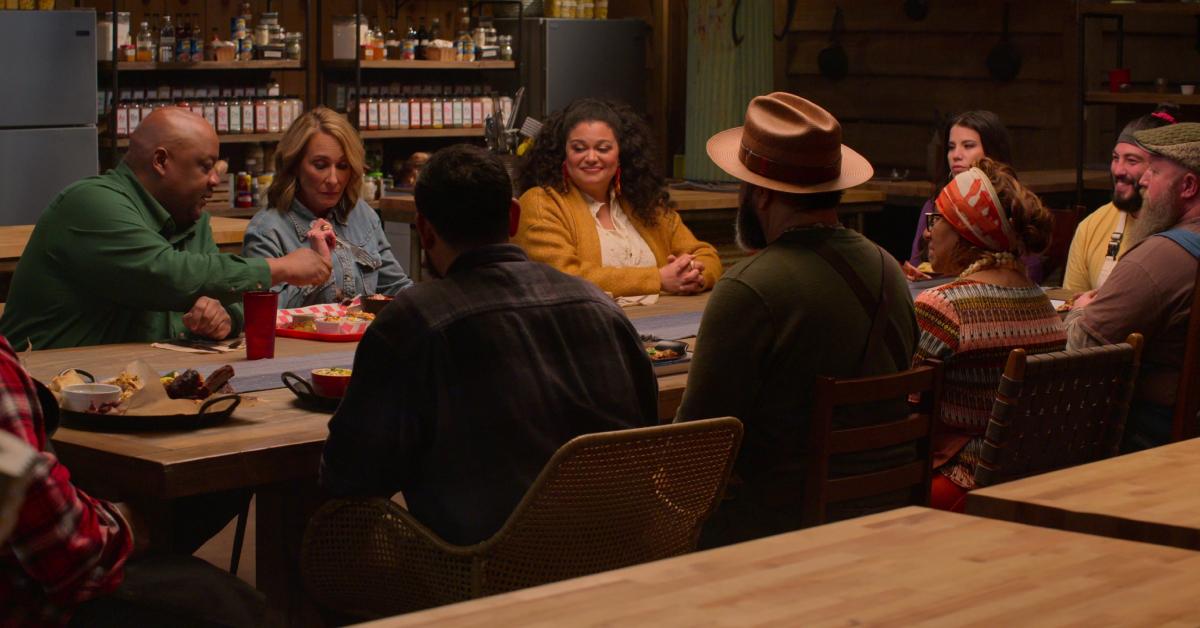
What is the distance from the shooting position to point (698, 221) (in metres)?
6.66

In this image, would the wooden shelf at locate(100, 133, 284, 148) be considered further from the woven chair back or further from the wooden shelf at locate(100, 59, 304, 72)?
the woven chair back

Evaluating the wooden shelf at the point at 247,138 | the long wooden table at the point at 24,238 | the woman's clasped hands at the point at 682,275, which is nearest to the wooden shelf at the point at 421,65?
the wooden shelf at the point at 247,138

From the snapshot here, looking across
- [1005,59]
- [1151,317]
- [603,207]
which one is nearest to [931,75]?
[1005,59]

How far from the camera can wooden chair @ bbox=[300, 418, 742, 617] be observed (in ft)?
7.73

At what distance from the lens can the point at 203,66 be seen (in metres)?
7.55

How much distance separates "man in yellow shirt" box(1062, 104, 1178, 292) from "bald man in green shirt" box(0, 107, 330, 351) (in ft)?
7.75

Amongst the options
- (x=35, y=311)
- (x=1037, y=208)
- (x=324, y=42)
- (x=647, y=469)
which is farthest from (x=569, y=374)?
(x=324, y=42)

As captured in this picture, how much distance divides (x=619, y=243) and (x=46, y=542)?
3032mm

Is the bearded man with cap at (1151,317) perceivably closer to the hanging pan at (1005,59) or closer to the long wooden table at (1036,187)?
the long wooden table at (1036,187)

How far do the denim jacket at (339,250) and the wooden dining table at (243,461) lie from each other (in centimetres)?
89

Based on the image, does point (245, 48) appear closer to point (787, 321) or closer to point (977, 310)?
point (977, 310)

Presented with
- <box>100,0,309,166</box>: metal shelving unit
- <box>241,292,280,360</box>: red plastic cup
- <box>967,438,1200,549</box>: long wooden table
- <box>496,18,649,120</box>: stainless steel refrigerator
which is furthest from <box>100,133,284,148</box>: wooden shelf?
<box>967,438,1200,549</box>: long wooden table

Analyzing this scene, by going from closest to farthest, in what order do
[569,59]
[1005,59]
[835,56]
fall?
[1005,59] → [835,56] → [569,59]

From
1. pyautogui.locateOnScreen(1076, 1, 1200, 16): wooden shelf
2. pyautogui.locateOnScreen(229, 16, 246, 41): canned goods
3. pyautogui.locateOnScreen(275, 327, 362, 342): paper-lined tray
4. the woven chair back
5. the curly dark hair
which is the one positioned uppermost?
pyautogui.locateOnScreen(1076, 1, 1200, 16): wooden shelf
